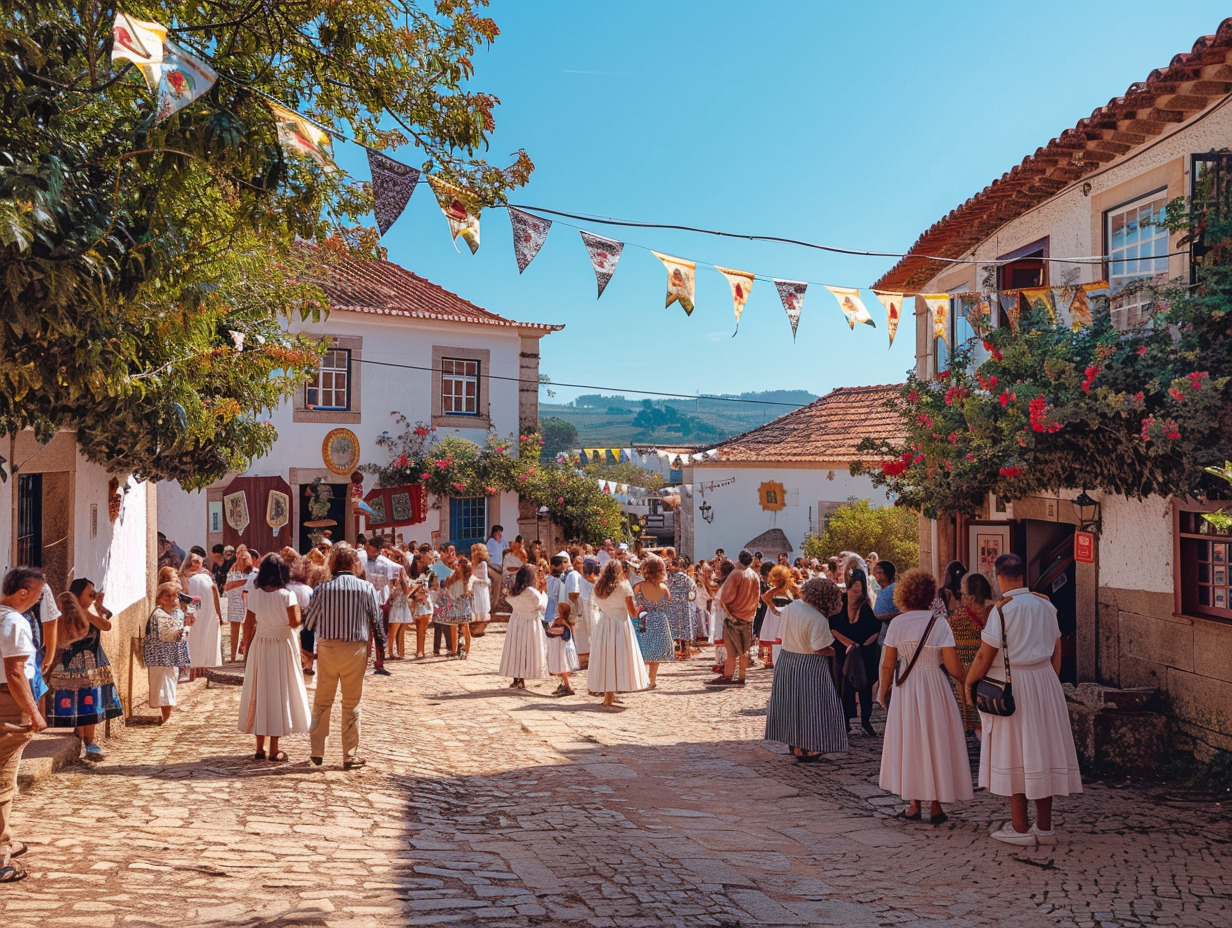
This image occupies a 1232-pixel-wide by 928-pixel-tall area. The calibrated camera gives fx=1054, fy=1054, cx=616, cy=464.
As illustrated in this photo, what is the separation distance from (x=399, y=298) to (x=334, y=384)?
289 centimetres

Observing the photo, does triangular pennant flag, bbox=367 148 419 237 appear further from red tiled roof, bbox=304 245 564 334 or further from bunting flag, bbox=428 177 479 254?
red tiled roof, bbox=304 245 564 334

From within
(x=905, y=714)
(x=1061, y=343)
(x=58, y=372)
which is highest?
(x=1061, y=343)

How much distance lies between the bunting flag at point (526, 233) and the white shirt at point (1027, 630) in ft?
13.9

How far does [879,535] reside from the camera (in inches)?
949

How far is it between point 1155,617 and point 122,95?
891cm

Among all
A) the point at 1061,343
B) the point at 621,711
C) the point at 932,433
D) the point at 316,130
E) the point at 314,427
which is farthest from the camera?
the point at 314,427

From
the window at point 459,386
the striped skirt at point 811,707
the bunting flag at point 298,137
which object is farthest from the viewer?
the window at point 459,386

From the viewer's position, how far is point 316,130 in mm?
5840

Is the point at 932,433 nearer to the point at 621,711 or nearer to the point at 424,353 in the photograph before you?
the point at 621,711

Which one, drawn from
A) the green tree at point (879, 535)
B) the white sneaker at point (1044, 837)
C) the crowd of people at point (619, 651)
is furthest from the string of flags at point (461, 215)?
the green tree at point (879, 535)

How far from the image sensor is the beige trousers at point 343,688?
8383 mm

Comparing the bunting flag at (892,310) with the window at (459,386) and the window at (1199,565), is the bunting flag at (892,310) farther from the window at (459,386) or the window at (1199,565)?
the window at (459,386)

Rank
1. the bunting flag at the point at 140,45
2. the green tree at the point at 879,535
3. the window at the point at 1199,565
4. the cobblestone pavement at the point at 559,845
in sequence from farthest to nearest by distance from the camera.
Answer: the green tree at the point at 879,535 < the window at the point at 1199,565 < the cobblestone pavement at the point at 559,845 < the bunting flag at the point at 140,45

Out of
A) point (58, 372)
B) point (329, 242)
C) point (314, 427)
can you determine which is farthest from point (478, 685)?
point (314, 427)
